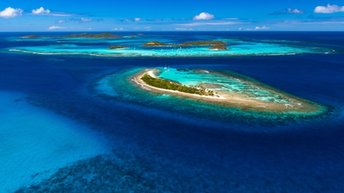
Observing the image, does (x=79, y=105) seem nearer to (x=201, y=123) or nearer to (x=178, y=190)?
(x=201, y=123)

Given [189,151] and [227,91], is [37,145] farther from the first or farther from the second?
[227,91]

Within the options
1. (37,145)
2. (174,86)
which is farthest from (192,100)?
(37,145)

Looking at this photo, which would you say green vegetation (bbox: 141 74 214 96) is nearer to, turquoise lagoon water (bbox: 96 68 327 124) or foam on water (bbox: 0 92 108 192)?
turquoise lagoon water (bbox: 96 68 327 124)

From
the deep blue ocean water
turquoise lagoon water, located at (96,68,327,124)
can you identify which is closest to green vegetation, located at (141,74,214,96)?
turquoise lagoon water, located at (96,68,327,124)

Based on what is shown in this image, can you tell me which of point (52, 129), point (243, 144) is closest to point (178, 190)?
point (243, 144)

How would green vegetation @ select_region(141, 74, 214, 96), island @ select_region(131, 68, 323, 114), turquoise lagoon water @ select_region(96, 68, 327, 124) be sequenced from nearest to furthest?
turquoise lagoon water @ select_region(96, 68, 327, 124), island @ select_region(131, 68, 323, 114), green vegetation @ select_region(141, 74, 214, 96)

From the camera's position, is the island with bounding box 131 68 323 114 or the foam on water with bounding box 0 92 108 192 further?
the island with bounding box 131 68 323 114

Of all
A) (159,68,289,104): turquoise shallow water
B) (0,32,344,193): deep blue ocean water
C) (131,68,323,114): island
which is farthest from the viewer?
(159,68,289,104): turquoise shallow water
